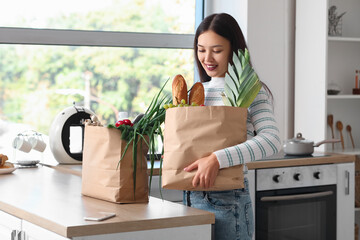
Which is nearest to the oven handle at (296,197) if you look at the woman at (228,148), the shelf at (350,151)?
the shelf at (350,151)

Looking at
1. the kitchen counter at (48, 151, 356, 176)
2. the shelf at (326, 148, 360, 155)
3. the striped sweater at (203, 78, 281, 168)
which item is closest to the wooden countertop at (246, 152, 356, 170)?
the kitchen counter at (48, 151, 356, 176)

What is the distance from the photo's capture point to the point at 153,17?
164 inches

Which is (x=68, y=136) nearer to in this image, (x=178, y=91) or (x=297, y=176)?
(x=297, y=176)

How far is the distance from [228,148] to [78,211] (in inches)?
18.8

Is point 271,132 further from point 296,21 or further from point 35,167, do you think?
point 296,21

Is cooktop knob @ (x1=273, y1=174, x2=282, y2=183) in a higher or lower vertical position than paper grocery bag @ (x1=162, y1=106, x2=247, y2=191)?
lower

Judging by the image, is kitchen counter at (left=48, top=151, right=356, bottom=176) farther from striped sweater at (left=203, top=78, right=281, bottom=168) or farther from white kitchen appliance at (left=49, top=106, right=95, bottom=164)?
striped sweater at (left=203, top=78, right=281, bottom=168)

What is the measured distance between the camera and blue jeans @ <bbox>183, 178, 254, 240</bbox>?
201 cm

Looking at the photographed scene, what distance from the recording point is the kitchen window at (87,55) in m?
3.73

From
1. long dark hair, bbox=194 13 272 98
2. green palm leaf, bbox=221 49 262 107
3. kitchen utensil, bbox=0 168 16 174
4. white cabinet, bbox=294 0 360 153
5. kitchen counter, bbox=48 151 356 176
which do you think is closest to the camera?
green palm leaf, bbox=221 49 262 107

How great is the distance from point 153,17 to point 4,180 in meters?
1.94

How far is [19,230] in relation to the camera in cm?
193

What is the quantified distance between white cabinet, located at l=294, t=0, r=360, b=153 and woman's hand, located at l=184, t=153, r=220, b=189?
2.23 m

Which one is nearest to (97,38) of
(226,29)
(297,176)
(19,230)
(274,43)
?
(274,43)
